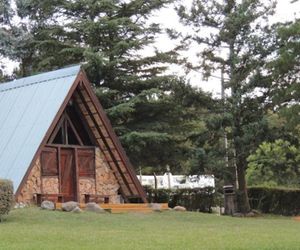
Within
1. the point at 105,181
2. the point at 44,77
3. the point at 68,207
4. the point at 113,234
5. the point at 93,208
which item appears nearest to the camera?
the point at 113,234

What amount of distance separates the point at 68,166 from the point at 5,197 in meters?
6.46

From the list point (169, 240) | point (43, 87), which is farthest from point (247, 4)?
point (169, 240)

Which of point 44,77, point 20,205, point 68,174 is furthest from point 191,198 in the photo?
point 20,205

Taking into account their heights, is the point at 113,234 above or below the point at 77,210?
below

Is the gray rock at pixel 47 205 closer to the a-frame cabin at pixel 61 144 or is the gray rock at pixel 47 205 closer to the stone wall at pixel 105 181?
the a-frame cabin at pixel 61 144

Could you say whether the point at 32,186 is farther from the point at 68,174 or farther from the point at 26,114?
the point at 26,114

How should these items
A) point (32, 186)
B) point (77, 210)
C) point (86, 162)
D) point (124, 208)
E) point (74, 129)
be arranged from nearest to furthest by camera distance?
1. point (77, 210)
2. point (32, 186)
3. point (124, 208)
4. point (74, 129)
5. point (86, 162)

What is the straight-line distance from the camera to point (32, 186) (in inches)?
748

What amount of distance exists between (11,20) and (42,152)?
1391cm

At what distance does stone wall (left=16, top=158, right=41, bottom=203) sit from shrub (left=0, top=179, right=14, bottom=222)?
3.38 metres

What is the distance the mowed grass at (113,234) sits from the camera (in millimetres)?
9773

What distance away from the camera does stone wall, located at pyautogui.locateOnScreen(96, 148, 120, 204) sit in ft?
71.1

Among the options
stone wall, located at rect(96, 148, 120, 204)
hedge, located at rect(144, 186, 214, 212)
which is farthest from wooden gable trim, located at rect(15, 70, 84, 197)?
hedge, located at rect(144, 186, 214, 212)

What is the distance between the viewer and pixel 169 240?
1058cm
